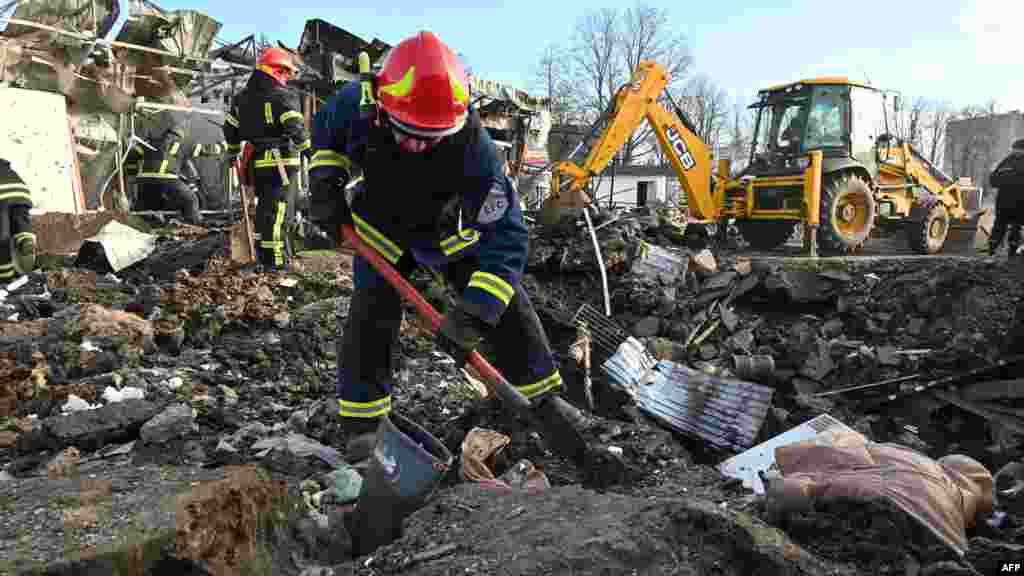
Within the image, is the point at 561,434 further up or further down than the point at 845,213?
further down

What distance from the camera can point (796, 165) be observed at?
8492mm

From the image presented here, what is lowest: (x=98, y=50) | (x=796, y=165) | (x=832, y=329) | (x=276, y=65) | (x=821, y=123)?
(x=832, y=329)

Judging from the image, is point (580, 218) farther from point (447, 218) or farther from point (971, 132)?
point (971, 132)

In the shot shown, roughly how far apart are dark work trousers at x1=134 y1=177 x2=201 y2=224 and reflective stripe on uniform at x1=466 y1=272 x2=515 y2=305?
22.6 feet

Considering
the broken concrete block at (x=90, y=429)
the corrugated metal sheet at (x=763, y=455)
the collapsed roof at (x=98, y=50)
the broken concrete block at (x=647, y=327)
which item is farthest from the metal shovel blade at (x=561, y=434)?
the collapsed roof at (x=98, y=50)

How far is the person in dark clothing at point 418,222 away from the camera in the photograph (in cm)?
256

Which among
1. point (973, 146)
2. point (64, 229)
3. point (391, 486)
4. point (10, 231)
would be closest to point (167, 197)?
point (64, 229)

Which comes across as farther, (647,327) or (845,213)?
(845,213)

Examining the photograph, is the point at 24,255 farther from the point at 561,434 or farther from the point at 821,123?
the point at 821,123

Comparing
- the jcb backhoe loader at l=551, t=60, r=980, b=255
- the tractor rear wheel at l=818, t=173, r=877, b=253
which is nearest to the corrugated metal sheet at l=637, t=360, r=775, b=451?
the jcb backhoe loader at l=551, t=60, r=980, b=255

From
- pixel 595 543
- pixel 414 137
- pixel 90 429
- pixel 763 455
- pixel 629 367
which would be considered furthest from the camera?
pixel 629 367

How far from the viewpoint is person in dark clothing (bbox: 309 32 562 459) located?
2.56m

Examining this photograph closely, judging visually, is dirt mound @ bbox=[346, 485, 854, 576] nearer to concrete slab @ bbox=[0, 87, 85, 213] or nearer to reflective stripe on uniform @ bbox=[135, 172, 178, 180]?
concrete slab @ bbox=[0, 87, 85, 213]

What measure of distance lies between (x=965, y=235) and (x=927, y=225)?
132cm
